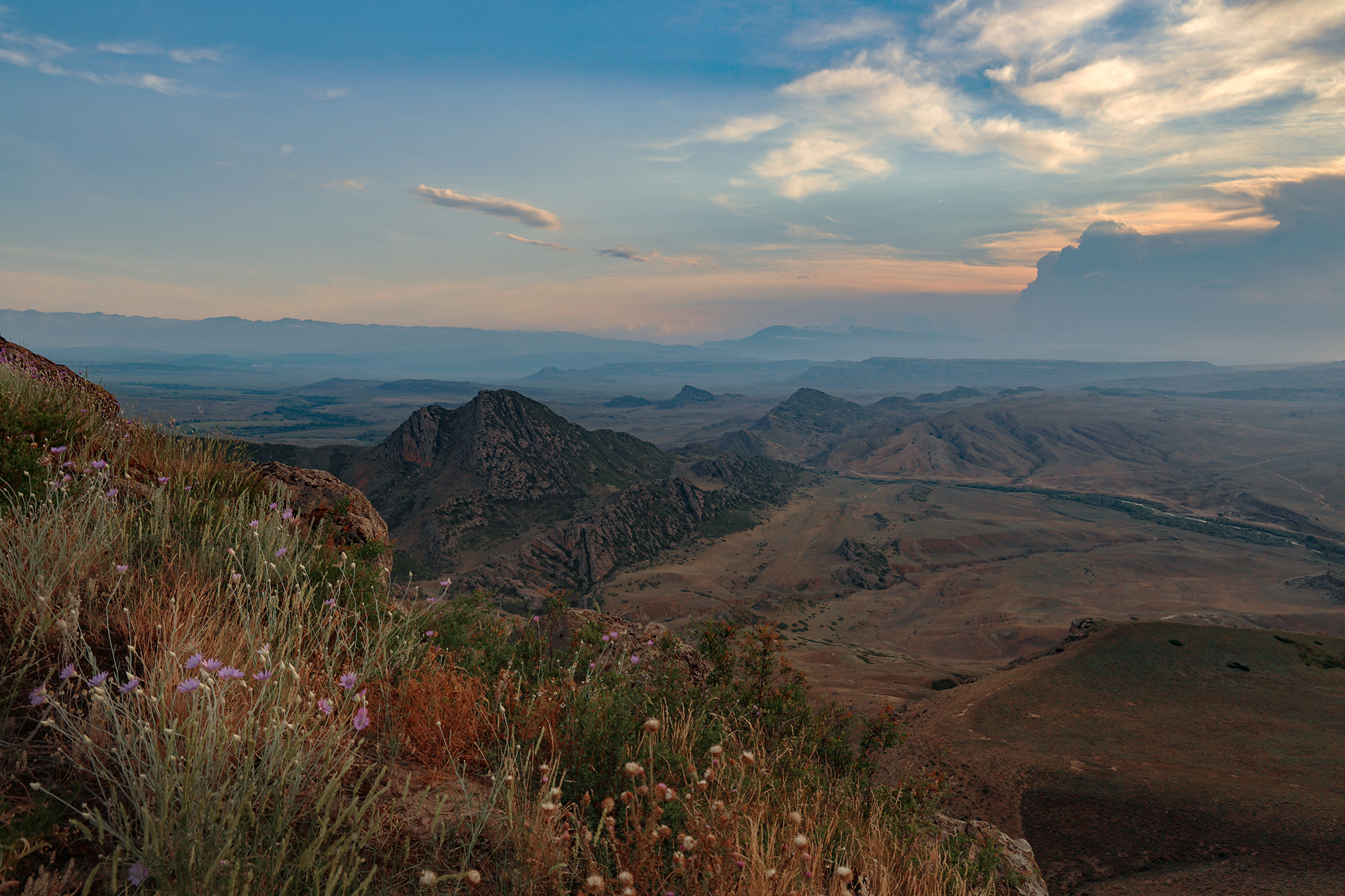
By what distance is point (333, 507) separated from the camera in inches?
284

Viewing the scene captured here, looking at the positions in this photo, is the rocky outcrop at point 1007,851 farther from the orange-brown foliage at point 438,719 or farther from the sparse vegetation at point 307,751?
the orange-brown foliage at point 438,719

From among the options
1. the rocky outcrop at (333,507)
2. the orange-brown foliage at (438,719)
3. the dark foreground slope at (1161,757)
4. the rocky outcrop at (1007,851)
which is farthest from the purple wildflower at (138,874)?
the dark foreground slope at (1161,757)

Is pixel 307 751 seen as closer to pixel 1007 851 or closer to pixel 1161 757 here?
pixel 1007 851

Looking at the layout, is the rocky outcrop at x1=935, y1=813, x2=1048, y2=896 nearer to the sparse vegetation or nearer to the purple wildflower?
the sparse vegetation

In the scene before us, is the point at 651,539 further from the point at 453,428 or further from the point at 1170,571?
the point at 1170,571

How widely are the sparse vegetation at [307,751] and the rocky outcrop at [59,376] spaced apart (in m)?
3.08

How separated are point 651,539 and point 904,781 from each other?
7156cm

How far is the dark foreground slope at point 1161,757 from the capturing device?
1189cm

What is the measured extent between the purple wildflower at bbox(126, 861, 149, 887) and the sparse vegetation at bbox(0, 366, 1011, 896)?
0.04 ft

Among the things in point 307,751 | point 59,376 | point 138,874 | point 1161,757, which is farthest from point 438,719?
point 1161,757

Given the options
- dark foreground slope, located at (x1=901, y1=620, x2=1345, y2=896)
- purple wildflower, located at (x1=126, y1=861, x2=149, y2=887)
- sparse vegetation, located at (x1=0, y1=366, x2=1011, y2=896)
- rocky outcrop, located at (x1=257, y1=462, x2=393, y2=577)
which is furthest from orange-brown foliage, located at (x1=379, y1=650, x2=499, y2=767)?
dark foreground slope, located at (x1=901, y1=620, x2=1345, y2=896)

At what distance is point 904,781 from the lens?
815 centimetres

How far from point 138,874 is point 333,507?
598cm

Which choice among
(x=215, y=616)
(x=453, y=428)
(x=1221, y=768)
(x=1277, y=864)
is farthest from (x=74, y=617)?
(x=453, y=428)
